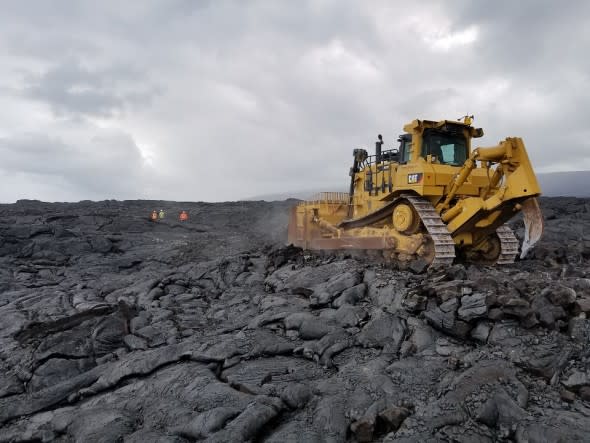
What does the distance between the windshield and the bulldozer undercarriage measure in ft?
3.79

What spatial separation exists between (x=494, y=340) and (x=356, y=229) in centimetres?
583

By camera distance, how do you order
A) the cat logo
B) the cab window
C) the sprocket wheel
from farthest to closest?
the cab window
the sprocket wheel
the cat logo

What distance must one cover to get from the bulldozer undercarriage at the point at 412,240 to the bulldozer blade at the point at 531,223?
1.25 metres

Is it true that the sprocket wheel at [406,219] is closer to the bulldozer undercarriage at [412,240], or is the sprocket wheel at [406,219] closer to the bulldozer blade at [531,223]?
the bulldozer undercarriage at [412,240]

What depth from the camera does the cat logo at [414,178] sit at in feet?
28.5

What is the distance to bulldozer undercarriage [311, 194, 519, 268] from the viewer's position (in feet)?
26.6

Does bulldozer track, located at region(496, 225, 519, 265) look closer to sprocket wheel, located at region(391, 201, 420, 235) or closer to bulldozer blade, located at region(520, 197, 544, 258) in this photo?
bulldozer blade, located at region(520, 197, 544, 258)

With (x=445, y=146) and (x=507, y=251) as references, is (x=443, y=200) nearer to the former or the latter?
(x=445, y=146)

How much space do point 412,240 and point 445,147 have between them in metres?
2.43

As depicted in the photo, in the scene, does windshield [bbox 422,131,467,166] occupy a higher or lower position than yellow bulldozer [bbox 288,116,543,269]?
higher

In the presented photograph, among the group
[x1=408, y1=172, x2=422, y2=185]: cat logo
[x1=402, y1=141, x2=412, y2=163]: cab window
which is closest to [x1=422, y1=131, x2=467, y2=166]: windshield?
[x1=402, y1=141, x2=412, y2=163]: cab window

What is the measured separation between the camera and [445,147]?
9438 mm

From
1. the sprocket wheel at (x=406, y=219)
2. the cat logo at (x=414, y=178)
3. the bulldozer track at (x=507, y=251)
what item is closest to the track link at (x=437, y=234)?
the sprocket wheel at (x=406, y=219)

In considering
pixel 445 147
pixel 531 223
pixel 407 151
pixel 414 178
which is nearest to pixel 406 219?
pixel 414 178
